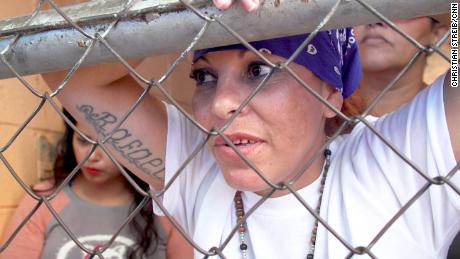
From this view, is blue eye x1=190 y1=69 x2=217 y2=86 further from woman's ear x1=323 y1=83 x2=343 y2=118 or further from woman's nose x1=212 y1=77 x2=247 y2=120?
woman's ear x1=323 y1=83 x2=343 y2=118

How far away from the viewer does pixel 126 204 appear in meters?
2.02

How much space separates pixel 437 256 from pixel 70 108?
713mm

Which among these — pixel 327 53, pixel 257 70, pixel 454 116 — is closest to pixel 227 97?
pixel 257 70

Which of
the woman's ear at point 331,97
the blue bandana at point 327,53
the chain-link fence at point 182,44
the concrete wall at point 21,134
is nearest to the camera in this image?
the chain-link fence at point 182,44

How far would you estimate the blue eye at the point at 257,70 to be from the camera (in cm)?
97

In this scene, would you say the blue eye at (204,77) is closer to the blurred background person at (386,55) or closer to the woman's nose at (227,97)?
the woman's nose at (227,97)

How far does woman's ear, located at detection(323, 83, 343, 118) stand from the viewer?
106 centimetres

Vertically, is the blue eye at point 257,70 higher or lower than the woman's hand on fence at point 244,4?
higher

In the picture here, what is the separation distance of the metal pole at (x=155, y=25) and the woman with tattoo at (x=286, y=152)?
104 millimetres

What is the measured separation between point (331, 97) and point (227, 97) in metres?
0.25

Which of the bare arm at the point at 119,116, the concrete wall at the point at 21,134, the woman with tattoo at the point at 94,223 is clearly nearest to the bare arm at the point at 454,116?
the bare arm at the point at 119,116

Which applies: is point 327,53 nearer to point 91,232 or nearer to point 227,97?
point 227,97

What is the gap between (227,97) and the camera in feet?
2.99

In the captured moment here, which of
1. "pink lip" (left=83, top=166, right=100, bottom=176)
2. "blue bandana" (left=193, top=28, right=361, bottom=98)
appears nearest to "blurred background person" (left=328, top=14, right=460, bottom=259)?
"blue bandana" (left=193, top=28, right=361, bottom=98)
